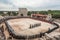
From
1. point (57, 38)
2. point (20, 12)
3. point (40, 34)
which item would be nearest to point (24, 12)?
point (20, 12)

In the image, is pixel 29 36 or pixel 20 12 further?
pixel 20 12

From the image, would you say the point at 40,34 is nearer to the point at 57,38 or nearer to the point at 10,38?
the point at 10,38

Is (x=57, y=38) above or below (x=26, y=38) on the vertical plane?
above

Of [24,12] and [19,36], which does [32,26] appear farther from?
[24,12]

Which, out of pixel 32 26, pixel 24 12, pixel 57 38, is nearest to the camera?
pixel 57 38

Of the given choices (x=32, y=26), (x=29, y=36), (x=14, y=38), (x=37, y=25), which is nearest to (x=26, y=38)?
(x=29, y=36)

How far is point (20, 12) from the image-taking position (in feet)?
93.0

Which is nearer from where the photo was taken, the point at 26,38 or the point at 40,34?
the point at 26,38

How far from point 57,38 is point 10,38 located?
3.80 m

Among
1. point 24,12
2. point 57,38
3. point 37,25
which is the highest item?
point 57,38

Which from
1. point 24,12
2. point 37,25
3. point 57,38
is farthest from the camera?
point 24,12

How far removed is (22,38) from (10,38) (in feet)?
2.86

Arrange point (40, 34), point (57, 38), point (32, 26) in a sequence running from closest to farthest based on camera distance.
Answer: point (57, 38)
point (40, 34)
point (32, 26)

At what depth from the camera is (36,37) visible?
27.4ft
